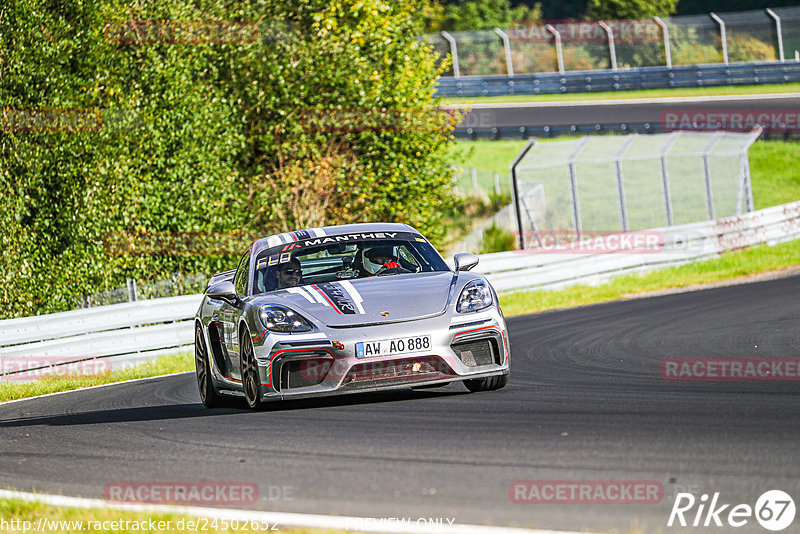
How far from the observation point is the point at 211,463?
628cm

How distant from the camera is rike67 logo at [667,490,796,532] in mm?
4292

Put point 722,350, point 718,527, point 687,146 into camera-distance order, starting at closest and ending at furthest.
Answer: point 718,527 < point 722,350 < point 687,146

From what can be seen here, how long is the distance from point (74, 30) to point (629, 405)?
49.3 feet

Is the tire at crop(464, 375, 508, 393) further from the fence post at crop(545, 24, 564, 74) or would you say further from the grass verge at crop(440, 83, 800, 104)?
the fence post at crop(545, 24, 564, 74)

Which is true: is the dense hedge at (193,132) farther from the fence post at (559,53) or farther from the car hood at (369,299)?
the fence post at (559,53)

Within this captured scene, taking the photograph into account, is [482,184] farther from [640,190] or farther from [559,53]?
[559,53]

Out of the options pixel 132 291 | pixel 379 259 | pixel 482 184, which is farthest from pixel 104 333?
pixel 482 184

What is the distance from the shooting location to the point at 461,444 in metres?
6.18

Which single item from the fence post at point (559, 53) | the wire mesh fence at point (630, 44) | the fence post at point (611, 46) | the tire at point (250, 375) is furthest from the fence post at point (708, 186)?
the fence post at point (559, 53)

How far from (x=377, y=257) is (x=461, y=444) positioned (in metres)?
3.26

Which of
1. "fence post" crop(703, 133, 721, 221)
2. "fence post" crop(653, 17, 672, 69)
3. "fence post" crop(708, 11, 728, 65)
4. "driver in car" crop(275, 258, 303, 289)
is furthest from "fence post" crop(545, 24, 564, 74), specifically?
"driver in car" crop(275, 258, 303, 289)

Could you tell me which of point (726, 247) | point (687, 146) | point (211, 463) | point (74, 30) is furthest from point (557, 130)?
point (211, 463)

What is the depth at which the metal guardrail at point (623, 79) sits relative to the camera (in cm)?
4072

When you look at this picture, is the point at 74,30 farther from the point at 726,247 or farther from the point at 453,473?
the point at 453,473
